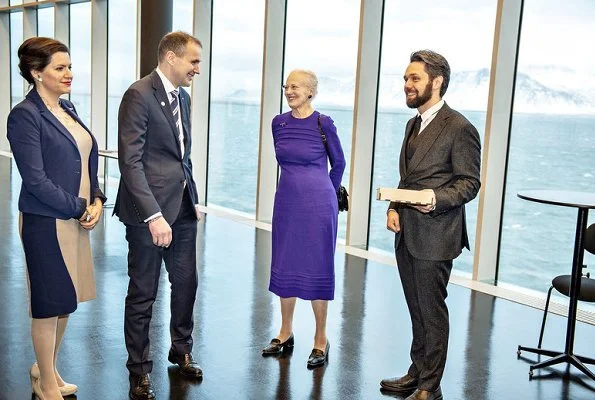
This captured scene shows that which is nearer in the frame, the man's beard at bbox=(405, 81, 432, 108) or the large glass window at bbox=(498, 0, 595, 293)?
the man's beard at bbox=(405, 81, 432, 108)

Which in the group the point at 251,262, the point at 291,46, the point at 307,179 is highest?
the point at 291,46

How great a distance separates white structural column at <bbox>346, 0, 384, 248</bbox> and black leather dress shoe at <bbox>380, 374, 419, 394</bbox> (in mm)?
3646

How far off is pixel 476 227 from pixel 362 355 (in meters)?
2.37

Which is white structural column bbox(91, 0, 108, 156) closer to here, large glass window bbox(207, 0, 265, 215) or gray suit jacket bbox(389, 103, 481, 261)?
large glass window bbox(207, 0, 265, 215)

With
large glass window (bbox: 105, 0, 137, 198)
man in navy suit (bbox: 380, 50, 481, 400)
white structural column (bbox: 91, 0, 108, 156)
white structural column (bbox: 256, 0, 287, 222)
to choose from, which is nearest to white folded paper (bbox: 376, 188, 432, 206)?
man in navy suit (bbox: 380, 50, 481, 400)

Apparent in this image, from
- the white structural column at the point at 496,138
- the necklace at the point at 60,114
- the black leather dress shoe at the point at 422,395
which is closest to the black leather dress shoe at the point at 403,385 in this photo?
the black leather dress shoe at the point at 422,395

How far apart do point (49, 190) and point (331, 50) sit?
5410mm

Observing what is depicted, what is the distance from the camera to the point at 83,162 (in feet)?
10.1

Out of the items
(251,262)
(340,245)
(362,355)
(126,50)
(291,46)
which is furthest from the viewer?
(126,50)

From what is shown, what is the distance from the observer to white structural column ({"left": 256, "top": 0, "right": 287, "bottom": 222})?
813cm

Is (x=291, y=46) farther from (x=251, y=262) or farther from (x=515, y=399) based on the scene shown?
(x=515, y=399)

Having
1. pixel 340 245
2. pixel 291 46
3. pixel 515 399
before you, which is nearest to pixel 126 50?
pixel 291 46

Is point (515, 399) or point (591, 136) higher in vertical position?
point (591, 136)

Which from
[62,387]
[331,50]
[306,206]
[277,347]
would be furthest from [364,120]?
[62,387]
